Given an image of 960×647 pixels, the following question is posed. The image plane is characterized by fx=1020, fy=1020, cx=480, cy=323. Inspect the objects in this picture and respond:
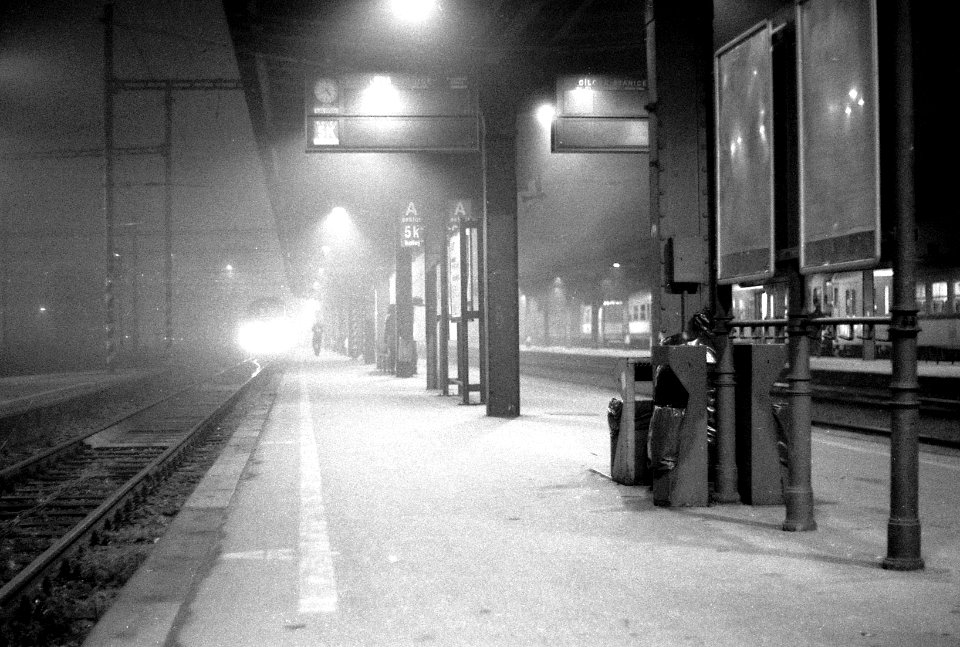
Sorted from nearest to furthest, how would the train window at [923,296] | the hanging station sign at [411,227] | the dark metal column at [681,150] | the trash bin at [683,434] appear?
the trash bin at [683,434] < the dark metal column at [681,150] < the hanging station sign at [411,227] < the train window at [923,296]

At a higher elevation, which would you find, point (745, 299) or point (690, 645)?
point (745, 299)

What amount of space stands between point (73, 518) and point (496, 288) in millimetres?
7915

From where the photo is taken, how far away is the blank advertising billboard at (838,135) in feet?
18.1

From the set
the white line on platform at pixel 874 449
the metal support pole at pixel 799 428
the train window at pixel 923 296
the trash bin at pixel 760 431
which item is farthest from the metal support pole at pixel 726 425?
the train window at pixel 923 296

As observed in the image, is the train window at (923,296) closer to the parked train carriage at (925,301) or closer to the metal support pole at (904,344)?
the parked train carriage at (925,301)

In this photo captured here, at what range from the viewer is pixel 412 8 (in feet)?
39.5

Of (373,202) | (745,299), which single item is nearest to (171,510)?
(373,202)

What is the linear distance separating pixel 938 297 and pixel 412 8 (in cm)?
2187

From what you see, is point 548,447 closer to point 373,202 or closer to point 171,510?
point 171,510

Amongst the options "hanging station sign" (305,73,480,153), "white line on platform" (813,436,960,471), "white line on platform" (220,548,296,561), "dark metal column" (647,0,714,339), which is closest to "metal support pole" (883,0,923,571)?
"dark metal column" (647,0,714,339)

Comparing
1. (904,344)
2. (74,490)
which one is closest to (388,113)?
(74,490)

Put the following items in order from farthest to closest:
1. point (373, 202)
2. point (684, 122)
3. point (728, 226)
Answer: point (373, 202) < point (684, 122) < point (728, 226)

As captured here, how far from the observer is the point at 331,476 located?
9172 millimetres

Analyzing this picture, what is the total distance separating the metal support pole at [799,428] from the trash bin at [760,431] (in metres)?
0.95
